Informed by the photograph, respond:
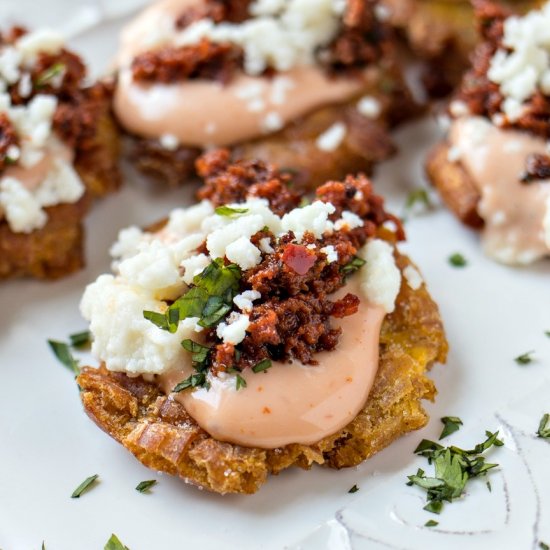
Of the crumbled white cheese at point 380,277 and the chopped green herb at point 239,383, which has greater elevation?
the chopped green herb at point 239,383

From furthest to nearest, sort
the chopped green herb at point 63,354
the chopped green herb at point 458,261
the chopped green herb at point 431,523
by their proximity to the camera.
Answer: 1. the chopped green herb at point 458,261
2. the chopped green herb at point 63,354
3. the chopped green herb at point 431,523

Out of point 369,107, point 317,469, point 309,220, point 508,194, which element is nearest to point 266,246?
point 309,220

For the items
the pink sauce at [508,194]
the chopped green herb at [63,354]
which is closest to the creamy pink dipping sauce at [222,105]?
the pink sauce at [508,194]

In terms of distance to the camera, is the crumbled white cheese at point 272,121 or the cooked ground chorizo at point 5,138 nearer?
the cooked ground chorizo at point 5,138

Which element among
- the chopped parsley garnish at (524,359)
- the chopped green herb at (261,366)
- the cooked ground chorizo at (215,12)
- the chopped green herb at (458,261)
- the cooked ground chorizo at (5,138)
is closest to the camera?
the chopped green herb at (261,366)

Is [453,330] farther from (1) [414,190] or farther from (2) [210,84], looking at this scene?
(2) [210,84]

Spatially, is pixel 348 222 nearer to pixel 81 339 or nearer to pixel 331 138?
pixel 331 138

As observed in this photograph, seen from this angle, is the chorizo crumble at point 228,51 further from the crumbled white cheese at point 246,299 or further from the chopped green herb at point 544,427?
the chopped green herb at point 544,427
